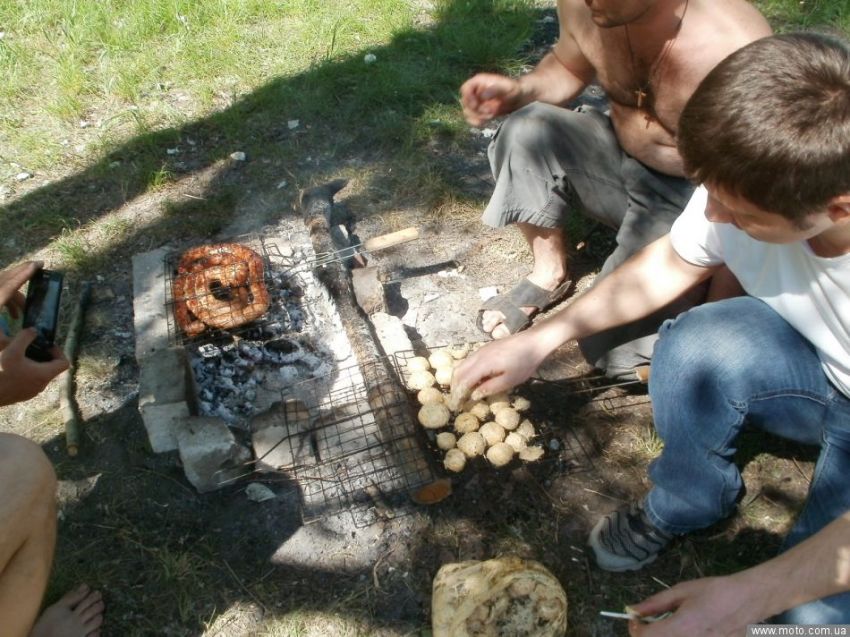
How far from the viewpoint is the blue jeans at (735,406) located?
2254mm

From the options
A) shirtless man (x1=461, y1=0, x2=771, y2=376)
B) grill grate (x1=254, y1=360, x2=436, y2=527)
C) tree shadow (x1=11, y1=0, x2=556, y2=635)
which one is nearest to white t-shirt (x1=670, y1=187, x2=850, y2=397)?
shirtless man (x1=461, y1=0, x2=771, y2=376)

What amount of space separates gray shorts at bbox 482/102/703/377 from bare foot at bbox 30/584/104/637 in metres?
2.45

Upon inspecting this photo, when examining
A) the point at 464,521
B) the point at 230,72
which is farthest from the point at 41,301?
the point at 230,72

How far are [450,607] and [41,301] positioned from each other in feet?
6.48

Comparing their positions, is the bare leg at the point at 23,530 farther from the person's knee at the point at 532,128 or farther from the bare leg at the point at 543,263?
the person's knee at the point at 532,128

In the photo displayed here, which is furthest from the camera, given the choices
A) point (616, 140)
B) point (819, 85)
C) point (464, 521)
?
point (616, 140)

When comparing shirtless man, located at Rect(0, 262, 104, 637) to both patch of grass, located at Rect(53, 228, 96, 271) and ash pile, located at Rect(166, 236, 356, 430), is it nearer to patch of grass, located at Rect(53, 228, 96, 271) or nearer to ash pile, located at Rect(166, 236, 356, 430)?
ash pile, located at Rect(166, 236, 356, 430)

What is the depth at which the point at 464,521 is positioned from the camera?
2.90 meters

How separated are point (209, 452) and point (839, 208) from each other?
2.43m

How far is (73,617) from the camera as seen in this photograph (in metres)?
2.63

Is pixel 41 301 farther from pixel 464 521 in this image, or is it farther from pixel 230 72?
pixel 230 72

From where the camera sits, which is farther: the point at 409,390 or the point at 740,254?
the point at 409,390

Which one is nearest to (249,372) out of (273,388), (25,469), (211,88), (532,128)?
(273,388)

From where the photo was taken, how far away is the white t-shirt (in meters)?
2.11
